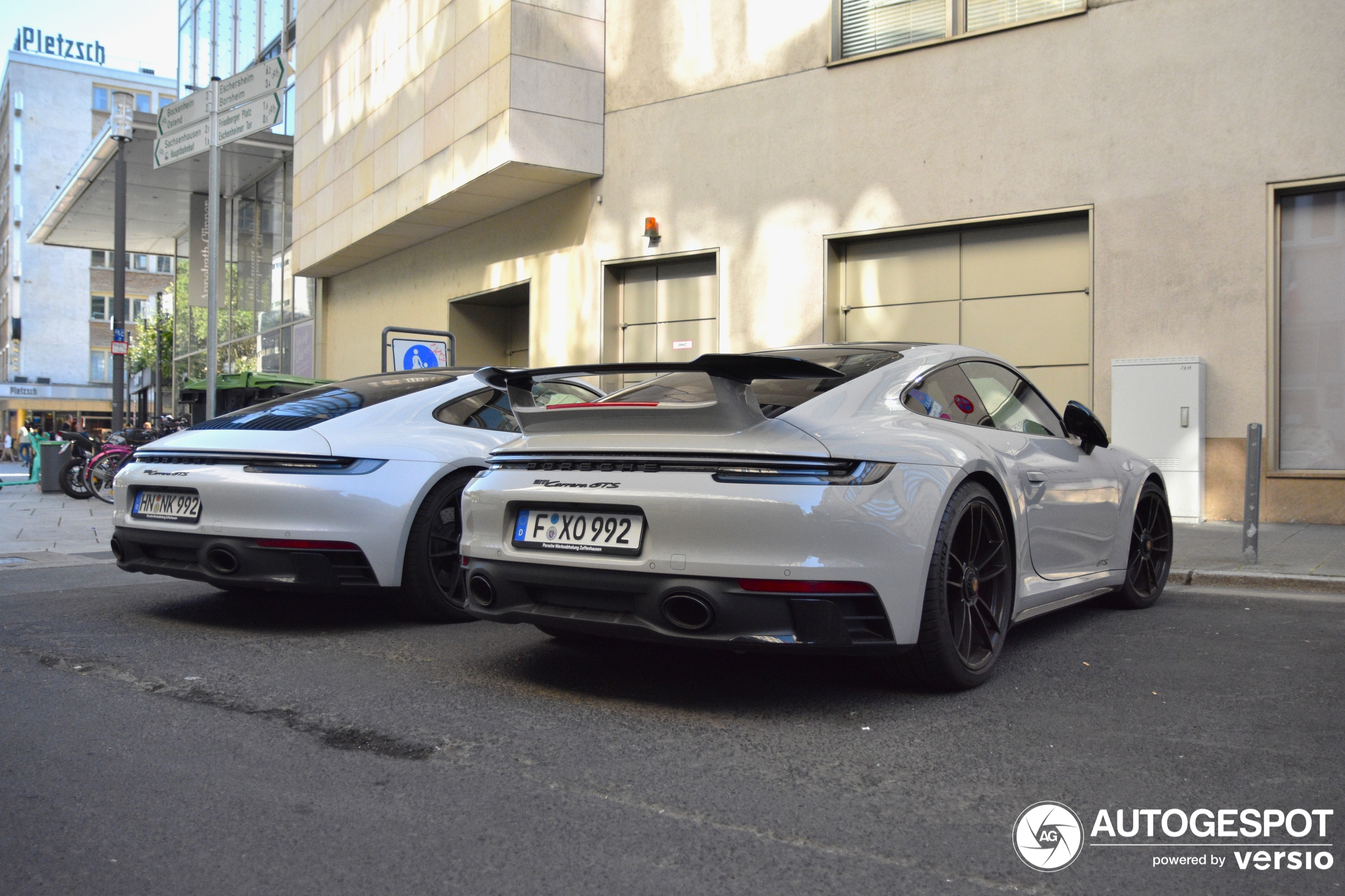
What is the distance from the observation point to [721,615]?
3363 mm

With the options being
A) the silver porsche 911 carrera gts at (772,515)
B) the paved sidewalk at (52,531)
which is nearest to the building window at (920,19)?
the silver porsche 911 carrera gts at (772,515)

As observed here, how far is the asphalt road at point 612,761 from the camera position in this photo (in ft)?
7.66

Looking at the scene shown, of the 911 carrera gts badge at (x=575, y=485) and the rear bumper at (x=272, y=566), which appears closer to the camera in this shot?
the 911 carrera gts badge at (x=575, y=485)

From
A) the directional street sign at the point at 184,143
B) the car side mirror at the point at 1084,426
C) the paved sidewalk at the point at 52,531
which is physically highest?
the directional street sign at the point at 184,143

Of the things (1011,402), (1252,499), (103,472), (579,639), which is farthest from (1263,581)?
(103,472)

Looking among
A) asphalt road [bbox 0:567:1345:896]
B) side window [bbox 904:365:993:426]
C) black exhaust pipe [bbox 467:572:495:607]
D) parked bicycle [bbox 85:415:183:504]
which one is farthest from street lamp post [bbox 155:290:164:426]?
side window [bbox 904:365:993:426]

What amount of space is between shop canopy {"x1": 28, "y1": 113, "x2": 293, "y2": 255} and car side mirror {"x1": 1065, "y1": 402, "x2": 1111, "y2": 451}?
19.9m

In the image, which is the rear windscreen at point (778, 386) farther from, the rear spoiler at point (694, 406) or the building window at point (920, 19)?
the building window at point (920, 19)

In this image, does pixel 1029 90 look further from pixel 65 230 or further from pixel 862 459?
pixel 65 230

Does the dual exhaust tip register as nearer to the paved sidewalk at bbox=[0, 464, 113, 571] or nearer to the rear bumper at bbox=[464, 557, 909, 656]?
the rear bumper at bbox=[464, 557, 909, 656]

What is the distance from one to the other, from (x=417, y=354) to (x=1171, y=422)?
7.26 meters

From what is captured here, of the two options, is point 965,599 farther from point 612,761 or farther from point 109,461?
point 109,461

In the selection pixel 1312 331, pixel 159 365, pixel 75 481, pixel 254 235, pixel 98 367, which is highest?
pixel 254 235

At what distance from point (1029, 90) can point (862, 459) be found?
941cm
